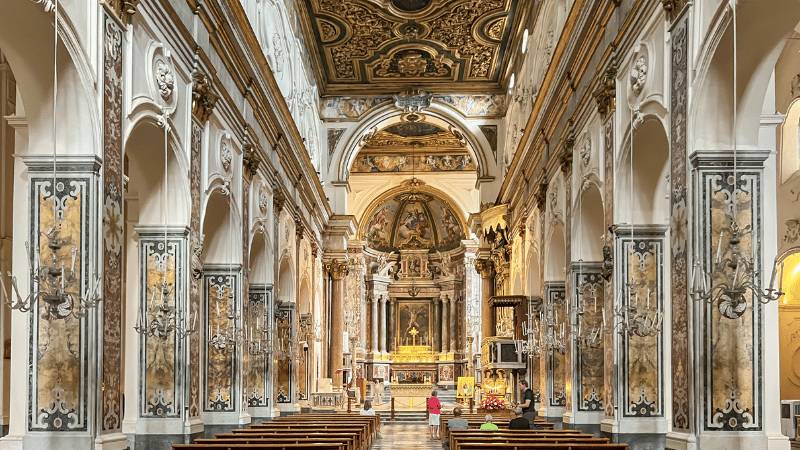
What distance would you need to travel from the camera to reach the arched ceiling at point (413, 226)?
44.2 metres

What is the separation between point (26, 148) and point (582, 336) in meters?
9.45

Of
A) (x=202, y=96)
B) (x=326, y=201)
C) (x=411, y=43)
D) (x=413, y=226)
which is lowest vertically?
(x=413, y=226)

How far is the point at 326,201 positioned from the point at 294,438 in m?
18.8

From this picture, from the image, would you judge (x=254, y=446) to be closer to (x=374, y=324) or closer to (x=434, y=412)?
(x=434, y=412)

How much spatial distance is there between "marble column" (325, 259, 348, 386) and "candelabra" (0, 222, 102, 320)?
85.7ft

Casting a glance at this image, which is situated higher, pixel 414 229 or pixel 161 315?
pixel 414 229

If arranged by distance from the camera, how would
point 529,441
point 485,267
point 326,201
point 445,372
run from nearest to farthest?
point 529,441
point 326,201
point 485,267
point 445,372

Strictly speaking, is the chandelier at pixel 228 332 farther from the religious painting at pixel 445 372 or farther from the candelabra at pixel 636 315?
the religious painting at pixel 445 372

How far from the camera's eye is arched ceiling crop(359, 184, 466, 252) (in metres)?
44.2

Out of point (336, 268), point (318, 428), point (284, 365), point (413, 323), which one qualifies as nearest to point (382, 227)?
point (413, 323)

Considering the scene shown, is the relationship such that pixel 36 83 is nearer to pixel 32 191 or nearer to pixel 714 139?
pixel 32 191

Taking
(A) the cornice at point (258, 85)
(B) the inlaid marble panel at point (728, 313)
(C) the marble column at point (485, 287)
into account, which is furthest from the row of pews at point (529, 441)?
(C) the marble column at point (485, 287)

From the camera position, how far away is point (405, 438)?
922 inches

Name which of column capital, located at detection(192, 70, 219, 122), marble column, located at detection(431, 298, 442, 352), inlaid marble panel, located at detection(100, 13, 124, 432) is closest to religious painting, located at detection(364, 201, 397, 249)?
marble column, located at detection(431, 298, 442, 352)
